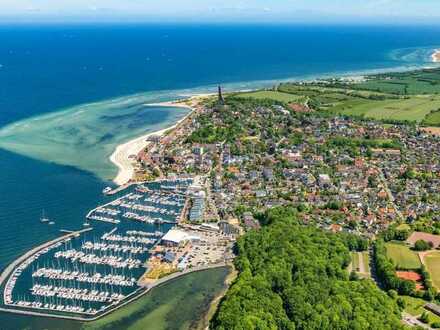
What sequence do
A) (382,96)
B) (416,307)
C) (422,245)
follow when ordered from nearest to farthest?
(416,307)
(422,245)
(382,96)

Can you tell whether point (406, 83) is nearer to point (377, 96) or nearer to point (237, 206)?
point (377, 96)

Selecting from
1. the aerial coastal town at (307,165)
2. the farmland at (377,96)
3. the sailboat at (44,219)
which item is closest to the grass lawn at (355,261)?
the aerial coastal town at (307,165)

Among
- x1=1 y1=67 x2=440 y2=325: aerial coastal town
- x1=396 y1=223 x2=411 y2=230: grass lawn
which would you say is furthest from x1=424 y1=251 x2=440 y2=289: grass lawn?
x1=396 y1=223 x2=411 y2=230: grass lawn

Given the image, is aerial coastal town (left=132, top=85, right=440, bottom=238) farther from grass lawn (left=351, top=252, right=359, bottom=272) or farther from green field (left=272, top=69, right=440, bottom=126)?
green field (left=272, top=69, right=440, bottom=126)

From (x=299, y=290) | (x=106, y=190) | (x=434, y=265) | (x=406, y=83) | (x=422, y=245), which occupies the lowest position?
(x=434, y=265)

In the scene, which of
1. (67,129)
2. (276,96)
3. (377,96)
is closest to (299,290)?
(67,129)

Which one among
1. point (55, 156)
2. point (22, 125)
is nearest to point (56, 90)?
point (22, 125)
